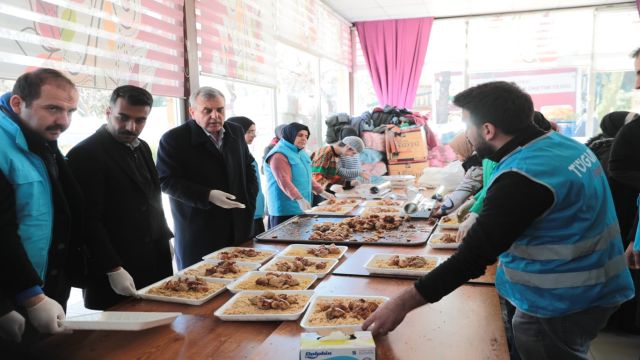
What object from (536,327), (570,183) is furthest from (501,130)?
(536,327)

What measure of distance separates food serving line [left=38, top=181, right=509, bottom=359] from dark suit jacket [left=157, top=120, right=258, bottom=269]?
689 millimetres

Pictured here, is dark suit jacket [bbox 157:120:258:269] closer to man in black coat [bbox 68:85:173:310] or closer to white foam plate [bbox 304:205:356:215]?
man in black coat [bbox 68:85:173:310]

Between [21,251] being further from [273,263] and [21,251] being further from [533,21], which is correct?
[533,21]

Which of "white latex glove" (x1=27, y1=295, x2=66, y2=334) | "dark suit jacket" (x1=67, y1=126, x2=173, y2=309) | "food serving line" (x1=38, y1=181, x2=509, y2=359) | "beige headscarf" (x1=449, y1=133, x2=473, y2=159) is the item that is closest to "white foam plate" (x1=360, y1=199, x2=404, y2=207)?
"beige headscarf" (x1=449, y1=133, x2=473, y2=159)

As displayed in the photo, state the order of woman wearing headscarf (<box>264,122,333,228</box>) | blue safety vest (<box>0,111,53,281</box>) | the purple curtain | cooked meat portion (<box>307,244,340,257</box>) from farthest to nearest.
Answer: the purple curtain
woman wearing headscarf (<box>264,122,333,228</box>)
cooked meat portion (<box>307,244,340,257</box>)
blue safety vest (<box>0,111,53,281</box>)

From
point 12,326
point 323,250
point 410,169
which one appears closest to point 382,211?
point 323,250

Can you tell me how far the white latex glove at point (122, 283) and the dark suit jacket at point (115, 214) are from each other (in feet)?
0.17

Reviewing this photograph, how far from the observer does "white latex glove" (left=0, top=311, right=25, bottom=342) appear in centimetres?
134

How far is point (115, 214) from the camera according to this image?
6.39ft

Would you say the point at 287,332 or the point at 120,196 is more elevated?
the point at 120,196

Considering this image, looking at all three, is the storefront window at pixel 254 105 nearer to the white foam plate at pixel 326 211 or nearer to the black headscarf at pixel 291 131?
the black headscarf at pixel 291 131

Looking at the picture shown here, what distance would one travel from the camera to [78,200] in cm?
174

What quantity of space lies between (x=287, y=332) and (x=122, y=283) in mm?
719

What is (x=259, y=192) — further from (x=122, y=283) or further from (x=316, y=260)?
(x=122, y=283)
